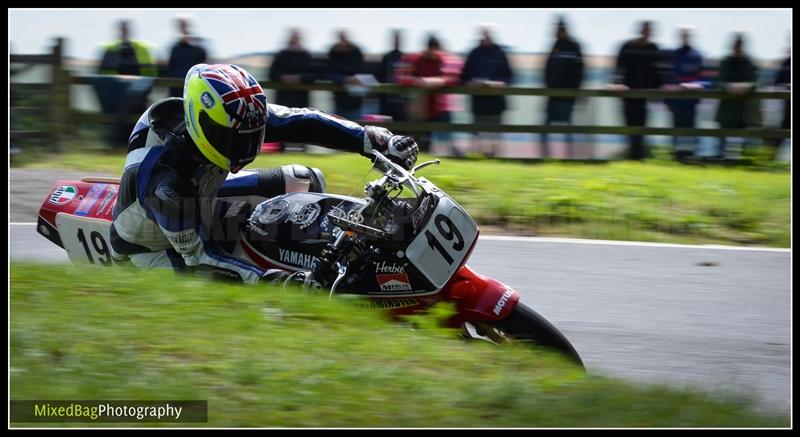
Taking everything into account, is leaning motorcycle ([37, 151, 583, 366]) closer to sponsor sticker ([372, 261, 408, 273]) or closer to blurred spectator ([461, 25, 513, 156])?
sponsor sticker ([372, 261, 408, 273])

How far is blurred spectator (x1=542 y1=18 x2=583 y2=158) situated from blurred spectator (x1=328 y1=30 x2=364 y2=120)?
6.28ft

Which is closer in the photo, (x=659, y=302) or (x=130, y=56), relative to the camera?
(x=659, y=302)

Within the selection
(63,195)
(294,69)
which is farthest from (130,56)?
(63,195)

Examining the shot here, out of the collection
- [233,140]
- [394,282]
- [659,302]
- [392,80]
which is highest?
[392,80]

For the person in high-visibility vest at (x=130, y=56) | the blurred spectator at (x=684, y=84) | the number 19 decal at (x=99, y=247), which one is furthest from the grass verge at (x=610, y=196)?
the number 19 decal at (x=99, y=247)

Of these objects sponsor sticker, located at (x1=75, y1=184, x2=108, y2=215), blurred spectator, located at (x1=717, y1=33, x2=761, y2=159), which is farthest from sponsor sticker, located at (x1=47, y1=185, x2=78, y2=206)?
blurred spectator, located at (x1=717, y1=33, x2=761, y2=159)

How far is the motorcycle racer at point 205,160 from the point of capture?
198 inches

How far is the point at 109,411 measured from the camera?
3.87m

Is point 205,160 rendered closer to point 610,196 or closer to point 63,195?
point 63,195

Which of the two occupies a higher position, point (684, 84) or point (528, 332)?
point (684, 84)

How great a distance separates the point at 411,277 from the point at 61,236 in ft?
6.95

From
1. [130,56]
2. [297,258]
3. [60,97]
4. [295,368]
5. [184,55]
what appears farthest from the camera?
[60,97]

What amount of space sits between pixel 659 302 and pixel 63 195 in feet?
12.3

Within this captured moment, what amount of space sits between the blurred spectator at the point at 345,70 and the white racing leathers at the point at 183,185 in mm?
4797
